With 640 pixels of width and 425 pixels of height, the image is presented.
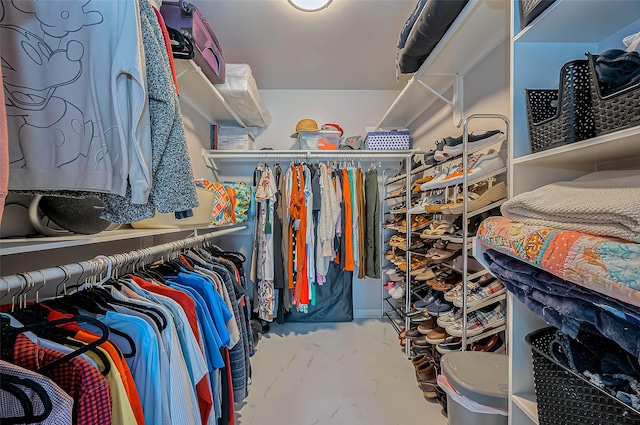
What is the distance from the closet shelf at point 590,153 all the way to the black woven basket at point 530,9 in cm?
39

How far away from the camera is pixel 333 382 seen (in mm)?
1835

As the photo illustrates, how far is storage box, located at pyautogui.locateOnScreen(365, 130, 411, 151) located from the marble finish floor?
1.66m

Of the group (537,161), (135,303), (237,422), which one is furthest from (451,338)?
(135,303)

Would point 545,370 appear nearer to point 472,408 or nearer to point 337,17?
point 472,408

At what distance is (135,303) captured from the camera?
2.78ft

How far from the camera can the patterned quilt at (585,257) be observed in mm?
477

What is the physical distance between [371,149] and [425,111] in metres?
0.55

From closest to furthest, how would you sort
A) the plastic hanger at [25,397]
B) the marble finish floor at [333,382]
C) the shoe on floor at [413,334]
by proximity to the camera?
the plastic hanger at [25,397]
the marble finish floor at [333,382]
the shoe on floor at [413,334]

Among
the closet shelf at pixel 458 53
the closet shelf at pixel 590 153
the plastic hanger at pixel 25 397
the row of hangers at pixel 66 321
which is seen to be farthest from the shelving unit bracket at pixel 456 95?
the plastic hanger at pixel 25 397

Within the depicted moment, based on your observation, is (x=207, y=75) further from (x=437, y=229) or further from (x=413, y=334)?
(x=413, y=334)

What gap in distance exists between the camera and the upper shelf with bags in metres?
1.38

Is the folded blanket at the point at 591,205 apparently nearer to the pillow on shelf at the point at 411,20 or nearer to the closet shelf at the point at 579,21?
the closet shelf at the point at 579,21

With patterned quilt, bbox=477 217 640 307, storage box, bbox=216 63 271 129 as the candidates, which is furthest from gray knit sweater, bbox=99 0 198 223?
storage box, bbox=216 63 271 129

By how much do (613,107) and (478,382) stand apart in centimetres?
98
